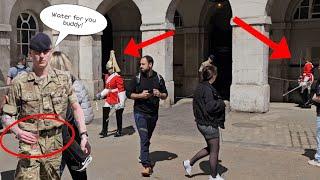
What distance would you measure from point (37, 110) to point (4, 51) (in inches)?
392

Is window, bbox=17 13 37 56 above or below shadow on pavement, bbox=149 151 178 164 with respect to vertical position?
above

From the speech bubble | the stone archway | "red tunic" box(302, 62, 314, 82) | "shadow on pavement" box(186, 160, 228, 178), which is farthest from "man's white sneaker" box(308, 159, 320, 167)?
the stone archway

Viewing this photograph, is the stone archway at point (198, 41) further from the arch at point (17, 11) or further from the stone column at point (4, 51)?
the stone column at point (4, 51)

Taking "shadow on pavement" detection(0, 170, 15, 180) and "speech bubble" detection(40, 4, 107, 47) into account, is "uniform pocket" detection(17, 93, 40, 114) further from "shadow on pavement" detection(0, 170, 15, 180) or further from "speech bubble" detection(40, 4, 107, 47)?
"speech bubble" detection(40, 4, 107, 47)

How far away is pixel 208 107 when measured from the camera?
17.6 feet

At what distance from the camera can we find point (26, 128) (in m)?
3.15

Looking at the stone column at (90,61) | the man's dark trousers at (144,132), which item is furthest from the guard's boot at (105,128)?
the stone column at (90,61)

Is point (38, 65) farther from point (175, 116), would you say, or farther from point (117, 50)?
point (117, 50)

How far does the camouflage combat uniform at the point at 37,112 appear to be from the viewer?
10.3 ft

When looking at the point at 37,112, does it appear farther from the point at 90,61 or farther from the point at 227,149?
the point at 90,61

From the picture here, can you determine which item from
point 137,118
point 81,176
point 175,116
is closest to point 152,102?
point 137,118

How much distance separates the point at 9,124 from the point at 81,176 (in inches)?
69.0

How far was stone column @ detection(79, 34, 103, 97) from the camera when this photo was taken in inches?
599

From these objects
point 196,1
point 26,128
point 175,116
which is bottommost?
point 175,116
